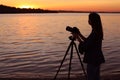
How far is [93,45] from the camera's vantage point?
5906mm

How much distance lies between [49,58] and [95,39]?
1212 centimetres

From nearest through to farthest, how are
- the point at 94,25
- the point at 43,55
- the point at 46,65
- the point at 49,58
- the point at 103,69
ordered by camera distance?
the point at 94,25, the point at 103,69, the point at 46,65, the point at 49,58, the point at 43,55

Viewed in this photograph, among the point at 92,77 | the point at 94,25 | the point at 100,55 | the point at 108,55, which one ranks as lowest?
Result: the point at 108,55

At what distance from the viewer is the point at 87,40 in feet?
19.3

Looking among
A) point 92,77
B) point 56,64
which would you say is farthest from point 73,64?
point 92,77

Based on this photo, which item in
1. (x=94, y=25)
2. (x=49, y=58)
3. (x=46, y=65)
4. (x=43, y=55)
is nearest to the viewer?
(x=94, y=25)

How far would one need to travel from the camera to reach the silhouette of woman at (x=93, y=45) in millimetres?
5828

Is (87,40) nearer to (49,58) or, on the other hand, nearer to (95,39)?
(95,39)

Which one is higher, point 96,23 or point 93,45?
point 96,23

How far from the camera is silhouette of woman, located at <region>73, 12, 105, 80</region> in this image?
583 cm

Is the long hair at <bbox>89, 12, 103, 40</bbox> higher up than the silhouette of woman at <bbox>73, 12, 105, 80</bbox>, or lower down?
higher up

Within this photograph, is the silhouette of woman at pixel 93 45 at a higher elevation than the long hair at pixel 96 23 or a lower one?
lower

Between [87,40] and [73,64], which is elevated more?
[87,40]

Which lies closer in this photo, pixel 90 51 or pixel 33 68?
pixel 90 51
